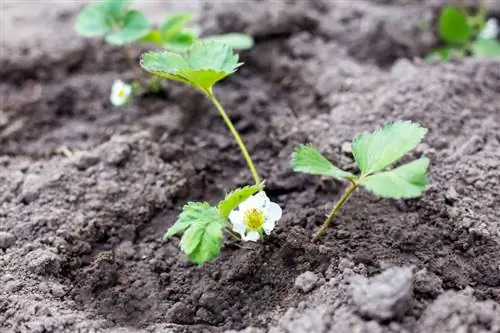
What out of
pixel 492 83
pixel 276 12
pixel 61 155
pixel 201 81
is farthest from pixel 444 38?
pixel 61 155

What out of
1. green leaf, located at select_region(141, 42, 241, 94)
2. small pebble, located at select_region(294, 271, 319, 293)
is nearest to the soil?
small pebble, located at select_region(294, 271, 319, 293)

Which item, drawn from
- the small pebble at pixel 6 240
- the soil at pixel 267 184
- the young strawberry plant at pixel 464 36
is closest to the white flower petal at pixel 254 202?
the soil at pixel 267 184

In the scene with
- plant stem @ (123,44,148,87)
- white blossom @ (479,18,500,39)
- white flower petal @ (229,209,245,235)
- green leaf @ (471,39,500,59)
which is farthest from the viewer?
white blossom @ (479,18,500,39)

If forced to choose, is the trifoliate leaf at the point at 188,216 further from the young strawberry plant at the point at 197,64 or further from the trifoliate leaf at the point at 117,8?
the trifoliate leaf at the point at 117,8

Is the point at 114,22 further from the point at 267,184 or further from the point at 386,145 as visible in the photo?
the point at 386,145

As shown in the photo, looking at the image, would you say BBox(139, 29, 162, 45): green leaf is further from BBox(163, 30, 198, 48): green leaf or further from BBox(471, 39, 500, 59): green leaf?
BBox(471, 39, 500, 59): green leaf

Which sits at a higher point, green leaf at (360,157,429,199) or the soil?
green leaf at (360,157,429,199)
